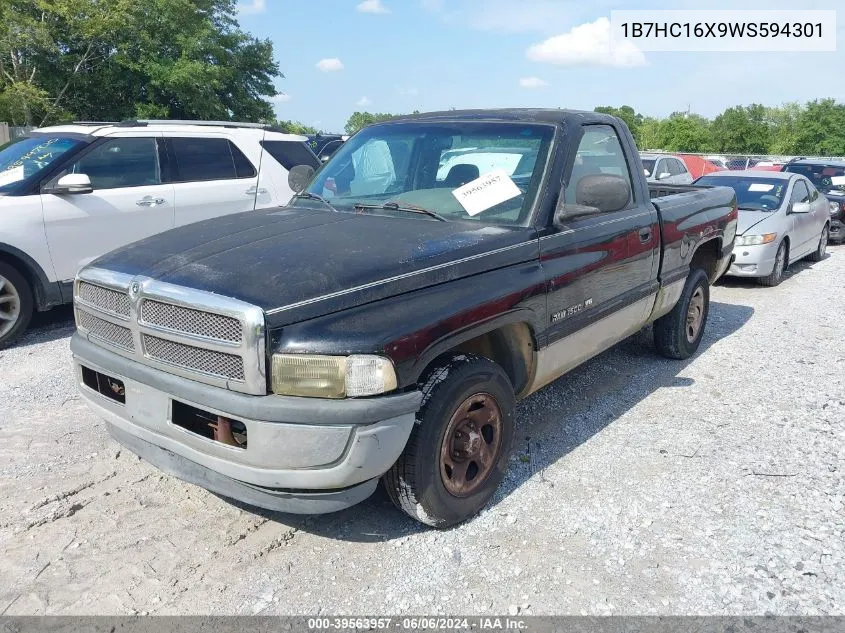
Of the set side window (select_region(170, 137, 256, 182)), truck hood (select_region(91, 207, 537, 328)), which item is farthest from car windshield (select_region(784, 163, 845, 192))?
truck hood (select_region(91, 207, 537, 328))

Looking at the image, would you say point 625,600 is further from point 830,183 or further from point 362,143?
point 830,183

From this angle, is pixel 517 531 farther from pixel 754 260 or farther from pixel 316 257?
pixel 754 260

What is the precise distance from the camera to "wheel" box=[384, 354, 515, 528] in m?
2.92

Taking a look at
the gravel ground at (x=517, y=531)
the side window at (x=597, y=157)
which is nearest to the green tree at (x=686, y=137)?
the side window at (x=597, y=157)

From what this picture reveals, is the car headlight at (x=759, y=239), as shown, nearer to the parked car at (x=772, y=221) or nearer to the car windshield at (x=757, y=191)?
the parked car at (x=772, y=221)

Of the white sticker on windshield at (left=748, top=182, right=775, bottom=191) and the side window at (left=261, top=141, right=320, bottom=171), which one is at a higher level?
the side window at (left=261, top=141, right=320, bottom=171)

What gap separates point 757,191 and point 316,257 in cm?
892

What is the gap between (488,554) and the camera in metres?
3.09

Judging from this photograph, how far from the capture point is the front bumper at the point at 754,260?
349 inches

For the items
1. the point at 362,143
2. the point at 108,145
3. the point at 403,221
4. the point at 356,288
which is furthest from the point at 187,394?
the point at 108,145

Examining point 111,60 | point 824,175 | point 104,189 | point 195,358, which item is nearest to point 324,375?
point 195,358

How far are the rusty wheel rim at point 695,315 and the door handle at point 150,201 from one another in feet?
16.8

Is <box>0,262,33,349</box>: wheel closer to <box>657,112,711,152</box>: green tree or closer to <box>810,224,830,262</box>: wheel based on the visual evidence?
<box>810,224,830,262</box>: wheel

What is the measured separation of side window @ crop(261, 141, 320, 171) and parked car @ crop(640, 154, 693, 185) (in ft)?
27.3
